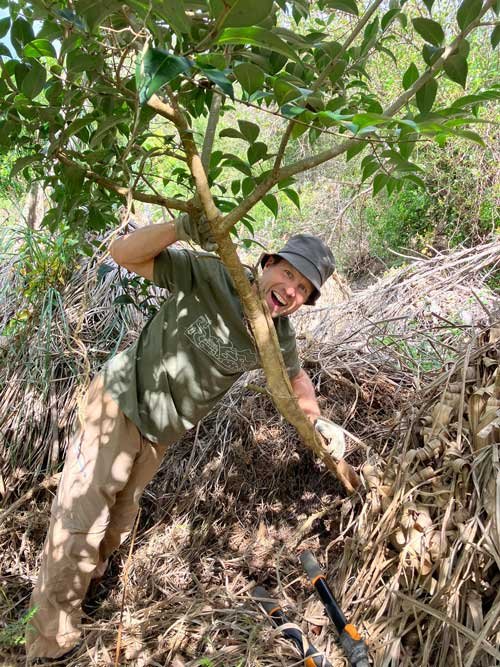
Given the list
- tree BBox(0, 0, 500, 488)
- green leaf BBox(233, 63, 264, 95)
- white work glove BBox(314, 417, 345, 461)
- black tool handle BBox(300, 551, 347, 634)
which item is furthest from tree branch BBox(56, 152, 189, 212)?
black tool handle BBox(300, 551, 347, 634)

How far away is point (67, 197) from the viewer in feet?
4.88

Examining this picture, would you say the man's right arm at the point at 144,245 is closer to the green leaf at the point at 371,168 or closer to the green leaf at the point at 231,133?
the green leaf at the point at 231,133

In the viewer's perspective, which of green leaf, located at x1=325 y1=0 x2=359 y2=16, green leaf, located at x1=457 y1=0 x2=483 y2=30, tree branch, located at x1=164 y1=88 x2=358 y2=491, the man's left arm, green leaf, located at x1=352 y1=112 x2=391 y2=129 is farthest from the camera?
the man's left arm

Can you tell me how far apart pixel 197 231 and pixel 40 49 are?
0.57 m

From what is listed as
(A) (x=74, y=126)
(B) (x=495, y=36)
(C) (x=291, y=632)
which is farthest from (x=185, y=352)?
(B) (x=495, y=36)

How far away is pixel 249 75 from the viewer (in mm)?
905

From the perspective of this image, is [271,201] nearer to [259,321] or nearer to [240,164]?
[240,164]

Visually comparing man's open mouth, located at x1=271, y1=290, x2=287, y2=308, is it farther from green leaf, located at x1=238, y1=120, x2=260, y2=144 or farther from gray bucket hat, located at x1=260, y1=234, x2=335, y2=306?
green leaf, located at x1=238, y1=120, x2=260, y2=144

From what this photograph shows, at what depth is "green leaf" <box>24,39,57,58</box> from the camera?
95 cm

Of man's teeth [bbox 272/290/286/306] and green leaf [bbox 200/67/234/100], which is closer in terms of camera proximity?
green leaf [bbox 200/67/234/100]

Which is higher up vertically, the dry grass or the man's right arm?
the man's right arm

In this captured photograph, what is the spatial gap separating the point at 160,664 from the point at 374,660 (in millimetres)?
772

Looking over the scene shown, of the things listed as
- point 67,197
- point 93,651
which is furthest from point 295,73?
point 93,651

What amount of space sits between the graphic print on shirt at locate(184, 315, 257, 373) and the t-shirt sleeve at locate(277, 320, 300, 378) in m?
0.14
